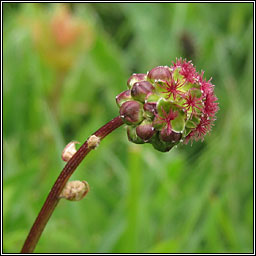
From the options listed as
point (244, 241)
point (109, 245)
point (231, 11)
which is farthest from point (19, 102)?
point (231, 11)

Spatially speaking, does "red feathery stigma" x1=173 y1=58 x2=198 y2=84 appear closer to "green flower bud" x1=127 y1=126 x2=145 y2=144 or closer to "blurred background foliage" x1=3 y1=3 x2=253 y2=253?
"green flower bud" x1=127 y1=126 x2=145 y2=144

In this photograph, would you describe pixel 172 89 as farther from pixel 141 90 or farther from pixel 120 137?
pixel 120 137

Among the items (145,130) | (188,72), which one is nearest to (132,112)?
(145,130)

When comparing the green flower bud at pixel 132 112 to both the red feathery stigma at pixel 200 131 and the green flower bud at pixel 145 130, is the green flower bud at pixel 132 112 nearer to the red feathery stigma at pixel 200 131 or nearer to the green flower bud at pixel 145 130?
the green flower bud at pixel 145 130

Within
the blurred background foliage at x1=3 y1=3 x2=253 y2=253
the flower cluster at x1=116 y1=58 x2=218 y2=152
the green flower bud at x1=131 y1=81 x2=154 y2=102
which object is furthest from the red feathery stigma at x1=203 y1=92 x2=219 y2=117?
the blurred background foliage at x1=3 y1=3 x2=253 y2=253

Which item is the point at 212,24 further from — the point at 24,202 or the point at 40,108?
the point at 24,202

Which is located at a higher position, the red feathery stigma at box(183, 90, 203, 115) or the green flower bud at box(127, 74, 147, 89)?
the green flower bud at box(127, 74, 147, 89)
